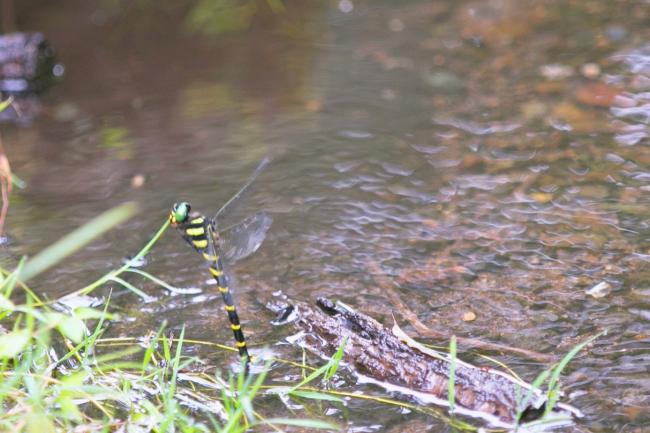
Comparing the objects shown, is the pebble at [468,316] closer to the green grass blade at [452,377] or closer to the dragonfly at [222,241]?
the green grass blade at [452,377]

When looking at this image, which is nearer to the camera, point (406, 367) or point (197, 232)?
point (406, 367)

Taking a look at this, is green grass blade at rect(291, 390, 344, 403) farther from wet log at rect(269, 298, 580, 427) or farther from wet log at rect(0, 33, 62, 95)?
wet log at rect(0, 33, 62, 95)

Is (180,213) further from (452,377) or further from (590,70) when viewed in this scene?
(590,70)

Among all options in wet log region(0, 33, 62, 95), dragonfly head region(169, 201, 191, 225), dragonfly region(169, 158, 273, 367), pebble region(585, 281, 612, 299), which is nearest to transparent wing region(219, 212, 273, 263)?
dragonfly region(169, 158, 273, 367)

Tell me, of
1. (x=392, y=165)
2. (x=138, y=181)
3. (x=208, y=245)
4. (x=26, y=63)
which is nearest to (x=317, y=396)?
(x=208, y=245)

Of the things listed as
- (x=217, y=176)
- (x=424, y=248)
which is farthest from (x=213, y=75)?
(x=424, y=248)

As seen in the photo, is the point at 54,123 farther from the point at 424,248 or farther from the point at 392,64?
the point at 424,248

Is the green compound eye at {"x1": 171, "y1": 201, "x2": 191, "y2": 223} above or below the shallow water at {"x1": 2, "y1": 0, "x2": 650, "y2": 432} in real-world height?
above
